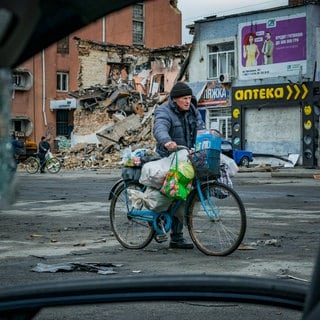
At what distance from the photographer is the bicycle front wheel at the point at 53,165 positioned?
112ft

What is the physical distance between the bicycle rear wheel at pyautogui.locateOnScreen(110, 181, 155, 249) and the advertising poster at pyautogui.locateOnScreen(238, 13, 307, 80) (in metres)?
28.7

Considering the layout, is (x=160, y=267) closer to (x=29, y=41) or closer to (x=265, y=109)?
(x=29, y=41)

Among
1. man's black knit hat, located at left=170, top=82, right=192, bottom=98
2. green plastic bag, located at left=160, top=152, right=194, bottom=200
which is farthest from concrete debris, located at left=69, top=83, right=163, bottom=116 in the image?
green plastic bag, located at left=160, top=152, right=194, bottom=200

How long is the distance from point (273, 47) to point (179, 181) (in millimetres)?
30435

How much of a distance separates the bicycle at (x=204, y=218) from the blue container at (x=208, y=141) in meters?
0.23

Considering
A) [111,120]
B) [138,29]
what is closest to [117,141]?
[111,120]

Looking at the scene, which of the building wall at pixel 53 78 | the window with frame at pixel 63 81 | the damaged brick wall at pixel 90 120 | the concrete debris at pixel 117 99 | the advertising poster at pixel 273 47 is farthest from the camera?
the window with frame at pixel 63 81

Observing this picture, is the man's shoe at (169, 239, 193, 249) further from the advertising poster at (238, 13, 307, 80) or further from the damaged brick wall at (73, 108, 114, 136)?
the damaged brick wall at (73, 108, 114, 136)

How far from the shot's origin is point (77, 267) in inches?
265

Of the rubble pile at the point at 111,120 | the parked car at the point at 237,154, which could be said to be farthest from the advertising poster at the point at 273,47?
the rubble pile at the point at 111,120

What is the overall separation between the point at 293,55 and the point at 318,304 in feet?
118

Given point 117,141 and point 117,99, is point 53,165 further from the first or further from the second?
point 117,99

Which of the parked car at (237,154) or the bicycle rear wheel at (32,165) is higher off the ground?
the parked car at (237,154)

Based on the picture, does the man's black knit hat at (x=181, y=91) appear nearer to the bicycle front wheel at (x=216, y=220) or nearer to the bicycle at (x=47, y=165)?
the bicycle front wheel at (x=216, y=220)
